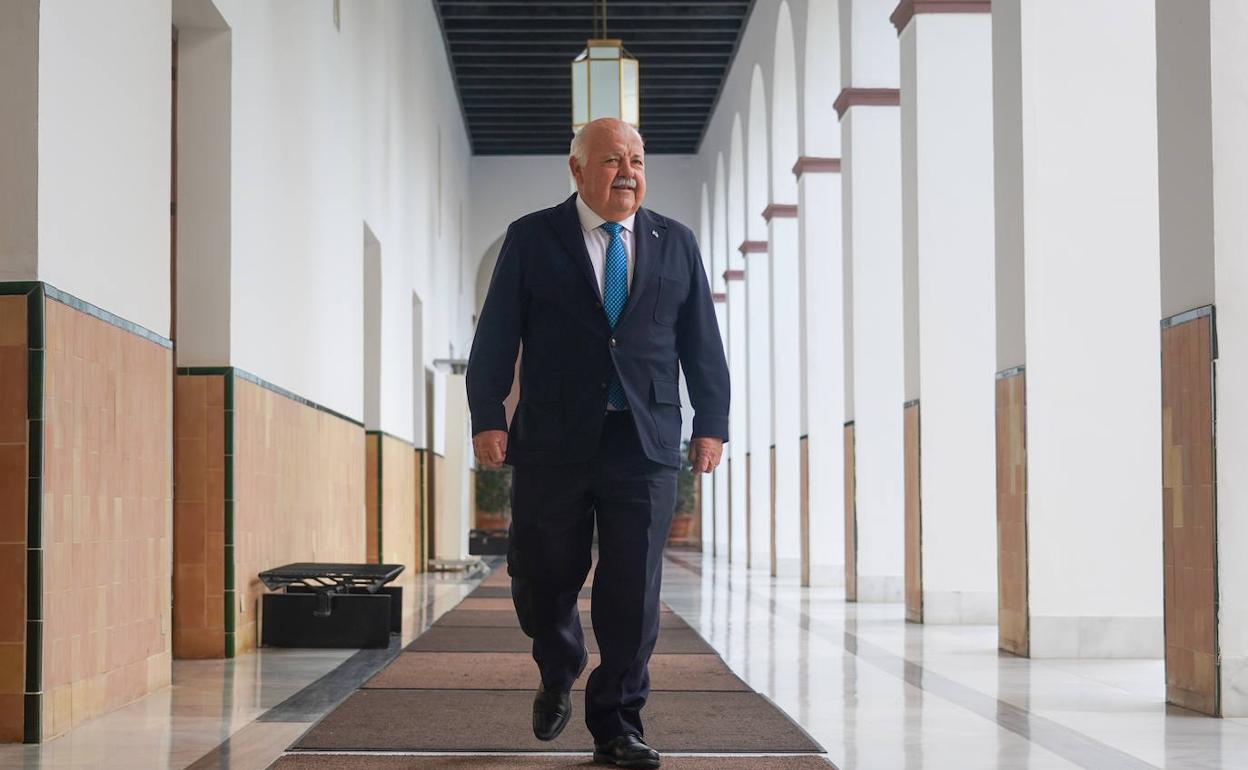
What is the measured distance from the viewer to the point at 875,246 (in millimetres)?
11508

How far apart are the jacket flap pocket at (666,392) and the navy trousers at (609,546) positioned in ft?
0.33

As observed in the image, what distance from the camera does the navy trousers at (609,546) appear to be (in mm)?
3742

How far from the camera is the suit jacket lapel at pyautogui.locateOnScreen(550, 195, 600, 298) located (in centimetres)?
382

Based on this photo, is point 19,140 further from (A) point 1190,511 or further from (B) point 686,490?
(B) point 686,490

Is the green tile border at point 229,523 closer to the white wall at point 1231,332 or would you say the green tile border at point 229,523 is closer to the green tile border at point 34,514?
the green tile border at point 34,514

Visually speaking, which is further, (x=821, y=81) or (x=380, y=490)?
(x=821, y=81)

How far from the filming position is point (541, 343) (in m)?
3.85

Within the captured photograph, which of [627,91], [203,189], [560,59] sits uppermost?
[560,59]

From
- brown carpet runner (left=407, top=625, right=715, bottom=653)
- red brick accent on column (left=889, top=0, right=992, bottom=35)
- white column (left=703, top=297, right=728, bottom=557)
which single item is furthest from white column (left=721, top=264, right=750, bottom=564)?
brown carpet runner (left=407, top=625, right=715, bottom=653)

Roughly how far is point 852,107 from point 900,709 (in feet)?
24.1

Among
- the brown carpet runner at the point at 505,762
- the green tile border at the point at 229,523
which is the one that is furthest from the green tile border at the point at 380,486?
the brown carpet runner at the point at 505,762

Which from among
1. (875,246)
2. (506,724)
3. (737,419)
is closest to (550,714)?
(506,724)

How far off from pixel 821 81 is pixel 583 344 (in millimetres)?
10404

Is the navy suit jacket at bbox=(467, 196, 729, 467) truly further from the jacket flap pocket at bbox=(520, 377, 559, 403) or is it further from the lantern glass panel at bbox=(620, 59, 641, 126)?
the lantern glass panel at bbox=(620, 59, 641, 126)
